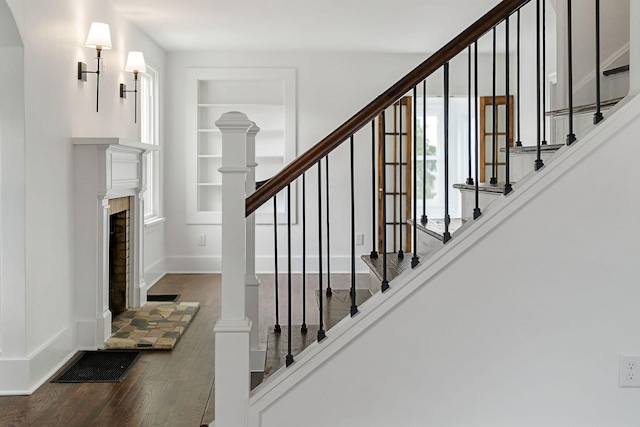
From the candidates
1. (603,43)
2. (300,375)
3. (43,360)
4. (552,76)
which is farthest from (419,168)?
(300,375)

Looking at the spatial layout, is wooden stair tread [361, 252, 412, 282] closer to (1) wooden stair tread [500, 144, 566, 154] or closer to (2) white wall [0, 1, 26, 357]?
(1) wooden stair tread [500, 144, 566, 154]

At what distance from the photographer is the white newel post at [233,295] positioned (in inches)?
96.0

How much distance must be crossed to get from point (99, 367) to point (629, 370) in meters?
3.05

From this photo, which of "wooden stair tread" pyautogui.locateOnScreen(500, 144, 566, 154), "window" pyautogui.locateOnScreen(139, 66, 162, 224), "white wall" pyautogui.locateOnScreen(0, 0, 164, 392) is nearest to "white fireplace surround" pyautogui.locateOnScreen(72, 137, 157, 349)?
"white wall" pyautogui.locateOnScreen(0, 0, 164, 392)

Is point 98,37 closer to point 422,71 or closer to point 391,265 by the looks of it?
point 391,265

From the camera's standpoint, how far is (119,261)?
532 centimetres

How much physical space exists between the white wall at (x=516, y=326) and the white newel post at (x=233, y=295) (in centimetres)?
12

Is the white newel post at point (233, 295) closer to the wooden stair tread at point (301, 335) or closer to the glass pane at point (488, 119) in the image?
the wooden stair tread at point (301, 335)

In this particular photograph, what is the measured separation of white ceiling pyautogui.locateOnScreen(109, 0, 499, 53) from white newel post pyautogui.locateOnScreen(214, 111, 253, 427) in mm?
3152

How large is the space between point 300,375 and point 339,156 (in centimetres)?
532

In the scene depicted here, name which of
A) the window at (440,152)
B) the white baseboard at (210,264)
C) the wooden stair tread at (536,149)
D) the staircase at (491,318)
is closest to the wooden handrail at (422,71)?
the staircase at (491,318)

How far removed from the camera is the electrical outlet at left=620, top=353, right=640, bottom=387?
8.04ft

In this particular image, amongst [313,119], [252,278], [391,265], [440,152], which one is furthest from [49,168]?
[440,152]

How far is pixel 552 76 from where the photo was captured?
22.8 ft
